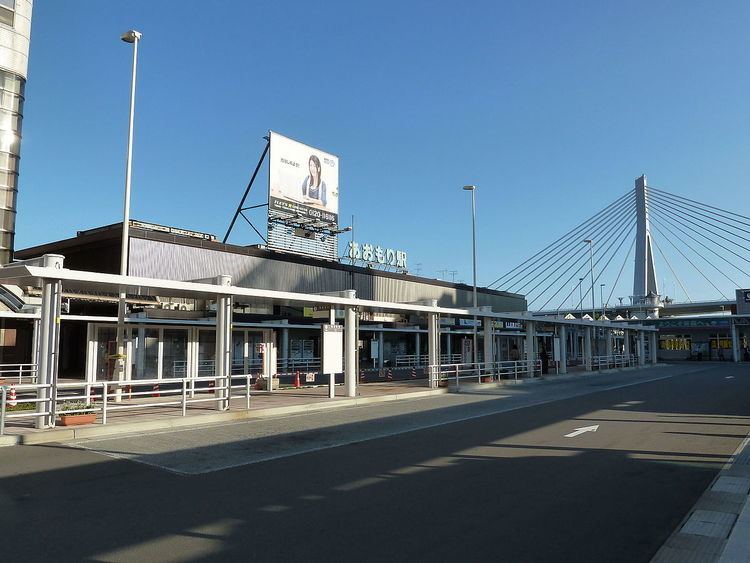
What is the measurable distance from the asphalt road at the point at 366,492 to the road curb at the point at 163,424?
2.22 feet

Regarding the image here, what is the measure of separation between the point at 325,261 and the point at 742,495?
34511 millimetres

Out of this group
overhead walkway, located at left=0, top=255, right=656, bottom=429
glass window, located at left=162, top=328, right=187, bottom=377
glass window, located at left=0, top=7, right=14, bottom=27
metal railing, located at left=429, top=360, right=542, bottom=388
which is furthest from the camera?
glass window, located at left=0, top=7, right=14, bottom=27

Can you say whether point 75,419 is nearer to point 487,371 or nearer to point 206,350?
point 206,350

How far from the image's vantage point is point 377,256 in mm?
48938

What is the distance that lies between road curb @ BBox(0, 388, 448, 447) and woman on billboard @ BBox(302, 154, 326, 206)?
23.2 m

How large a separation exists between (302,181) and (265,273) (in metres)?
7.58

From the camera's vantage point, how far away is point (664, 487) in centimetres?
754

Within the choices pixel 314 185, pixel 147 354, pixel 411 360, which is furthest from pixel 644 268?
pixel 147 354

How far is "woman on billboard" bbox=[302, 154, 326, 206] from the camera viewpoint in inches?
1566

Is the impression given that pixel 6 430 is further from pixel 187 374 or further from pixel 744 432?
pixel 744 432

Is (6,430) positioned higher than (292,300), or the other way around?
(292,300)

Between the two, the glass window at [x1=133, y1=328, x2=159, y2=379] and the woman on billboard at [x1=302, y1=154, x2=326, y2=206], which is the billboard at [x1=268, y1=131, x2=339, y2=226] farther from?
the glass window at [x1=133, y1=328, x2=159, y2=379]

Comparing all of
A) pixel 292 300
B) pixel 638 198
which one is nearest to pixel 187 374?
pixel 292 300

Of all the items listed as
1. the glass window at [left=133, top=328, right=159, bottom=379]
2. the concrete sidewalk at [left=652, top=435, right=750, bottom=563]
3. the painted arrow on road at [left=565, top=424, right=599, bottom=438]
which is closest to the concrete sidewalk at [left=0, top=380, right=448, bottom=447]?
the glass window at [left=133, top=328, right=159, bottom=379]
